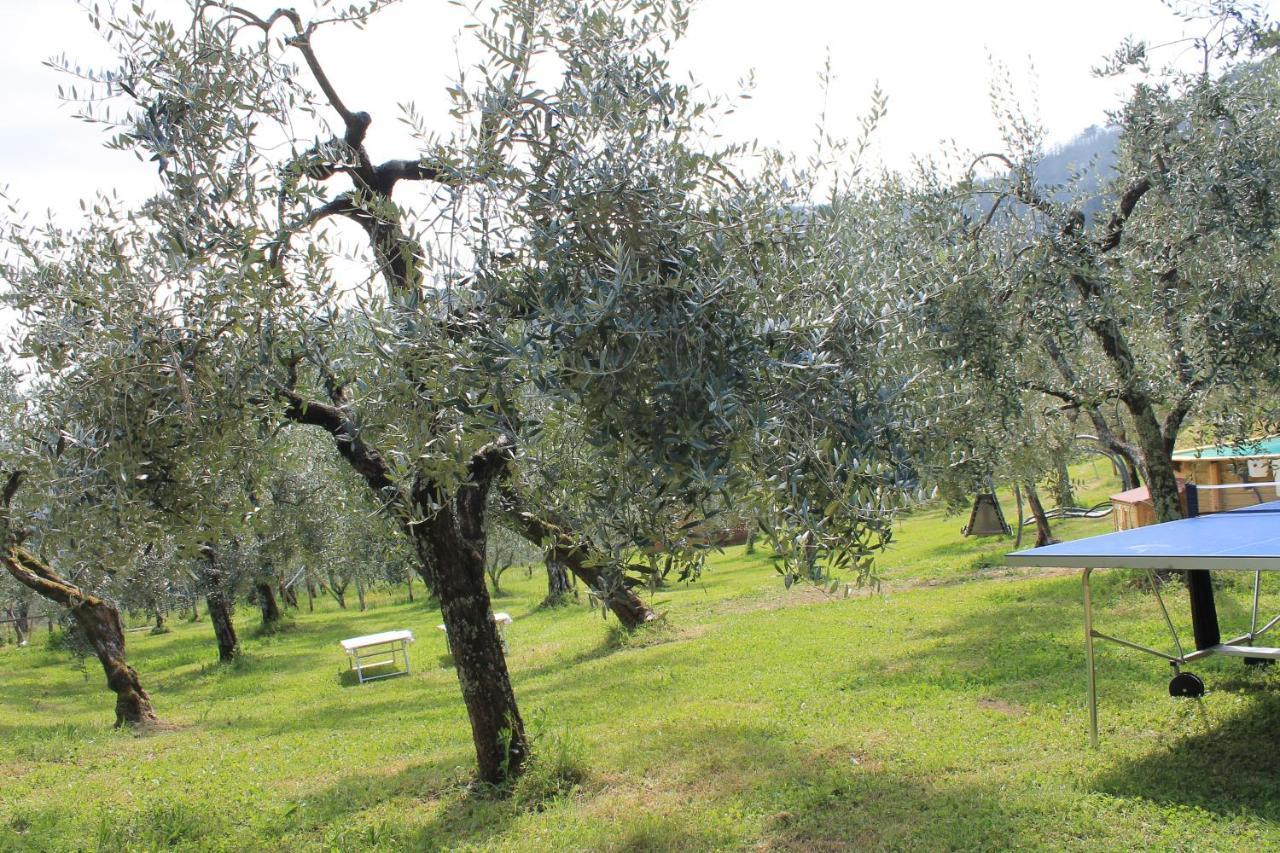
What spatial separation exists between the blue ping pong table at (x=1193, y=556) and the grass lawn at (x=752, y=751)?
62cm

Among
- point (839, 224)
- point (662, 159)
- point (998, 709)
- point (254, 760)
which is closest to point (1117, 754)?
point (998, 709)

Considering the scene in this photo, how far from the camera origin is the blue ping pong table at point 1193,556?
21.9 ft

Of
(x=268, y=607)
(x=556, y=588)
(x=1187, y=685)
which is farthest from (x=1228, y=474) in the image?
(x=268, y=607)

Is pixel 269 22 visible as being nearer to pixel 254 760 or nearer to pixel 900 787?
pixel 900 787

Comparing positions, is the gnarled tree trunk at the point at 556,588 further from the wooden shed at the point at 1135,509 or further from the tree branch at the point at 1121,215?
the tree branch at the point at 1121,215

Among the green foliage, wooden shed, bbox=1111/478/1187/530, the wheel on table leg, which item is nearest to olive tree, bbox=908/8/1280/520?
the wheel on table leg

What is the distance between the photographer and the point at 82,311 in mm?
6941

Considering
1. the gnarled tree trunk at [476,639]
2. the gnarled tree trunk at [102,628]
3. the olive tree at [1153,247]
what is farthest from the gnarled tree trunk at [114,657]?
the olive tree at [1153,247]

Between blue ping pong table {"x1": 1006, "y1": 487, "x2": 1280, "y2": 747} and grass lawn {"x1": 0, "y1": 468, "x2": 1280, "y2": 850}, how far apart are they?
0.62 metres

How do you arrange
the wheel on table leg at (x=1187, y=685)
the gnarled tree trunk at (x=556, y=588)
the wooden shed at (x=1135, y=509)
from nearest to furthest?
1. the wheel on table leg at (x=1187, y=685)
2. the wooden shed at (x=1135, y=509)
3. the gnarled tree trunk at (x=556, y=588)

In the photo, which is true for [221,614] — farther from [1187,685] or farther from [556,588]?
[1187,685]

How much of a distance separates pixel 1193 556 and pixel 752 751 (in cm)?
477

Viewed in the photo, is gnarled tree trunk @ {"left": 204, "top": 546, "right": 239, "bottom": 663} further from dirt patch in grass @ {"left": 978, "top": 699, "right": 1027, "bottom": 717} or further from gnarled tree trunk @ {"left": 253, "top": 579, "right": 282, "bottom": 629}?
dirt patch in grass @ {"left": 978, "top": 699, "right": 1027, "bottom": 717}

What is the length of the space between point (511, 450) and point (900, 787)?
4.88 metres
